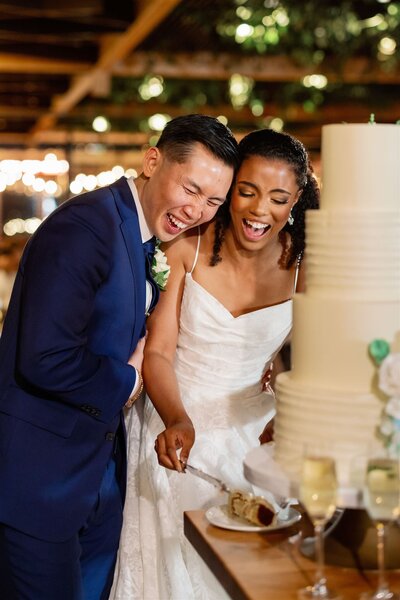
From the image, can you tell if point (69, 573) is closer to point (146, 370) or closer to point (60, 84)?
point (146, 370)

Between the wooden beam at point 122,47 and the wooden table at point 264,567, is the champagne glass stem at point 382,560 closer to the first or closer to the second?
the wooden table at point 264,567

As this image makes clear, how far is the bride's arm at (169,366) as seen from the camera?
8.74 ft

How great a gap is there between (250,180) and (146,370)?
0.68 m

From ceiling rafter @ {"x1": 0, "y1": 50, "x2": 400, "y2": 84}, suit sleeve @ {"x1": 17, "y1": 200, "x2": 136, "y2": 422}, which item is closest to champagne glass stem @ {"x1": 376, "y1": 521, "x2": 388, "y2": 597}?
suit sleeve @ {"x1": 17, "y1": 200, "x2": 136, "y2": 422}

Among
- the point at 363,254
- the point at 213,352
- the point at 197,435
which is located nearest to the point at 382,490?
the point at 363,254

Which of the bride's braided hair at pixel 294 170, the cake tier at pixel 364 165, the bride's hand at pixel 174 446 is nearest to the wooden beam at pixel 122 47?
the bride's braided hair at pixel 294 170

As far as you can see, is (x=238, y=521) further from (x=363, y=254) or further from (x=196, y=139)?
(x=196, y=139)

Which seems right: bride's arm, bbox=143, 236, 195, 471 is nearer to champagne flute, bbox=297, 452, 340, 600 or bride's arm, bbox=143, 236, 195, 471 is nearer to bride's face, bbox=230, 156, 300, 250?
bride's face, bbox=230, 156, 300, 250

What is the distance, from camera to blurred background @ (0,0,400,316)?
7.40 m

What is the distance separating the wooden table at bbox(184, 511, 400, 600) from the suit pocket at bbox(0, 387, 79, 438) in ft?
1.77

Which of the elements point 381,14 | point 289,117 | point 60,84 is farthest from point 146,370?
point 289,117

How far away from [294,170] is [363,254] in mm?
1040

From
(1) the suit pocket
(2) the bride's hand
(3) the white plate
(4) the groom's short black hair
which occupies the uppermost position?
(4) the groom's short black hair

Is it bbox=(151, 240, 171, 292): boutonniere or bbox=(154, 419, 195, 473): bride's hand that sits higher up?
bbox=(151, 240, 171, 292): boutonniere
